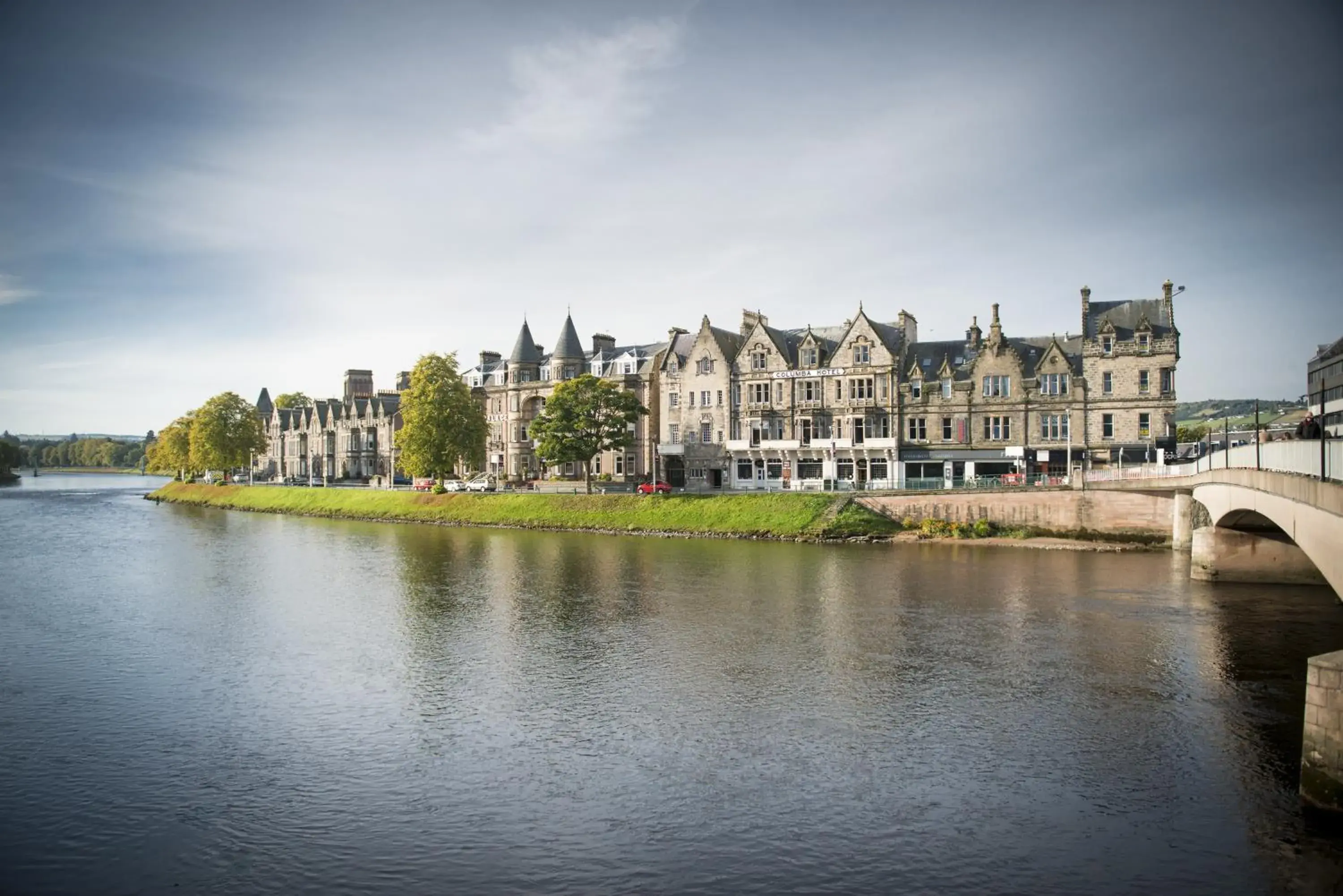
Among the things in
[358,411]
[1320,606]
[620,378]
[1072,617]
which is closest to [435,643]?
[1072,617]

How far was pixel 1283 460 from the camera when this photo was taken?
26672mm

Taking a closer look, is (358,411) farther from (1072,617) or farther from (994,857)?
(994,857)

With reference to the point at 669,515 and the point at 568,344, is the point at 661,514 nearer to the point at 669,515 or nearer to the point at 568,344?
the point at 669,515

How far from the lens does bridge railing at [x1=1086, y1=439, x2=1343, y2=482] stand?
846 inches

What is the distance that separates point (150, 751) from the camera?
21453 mm

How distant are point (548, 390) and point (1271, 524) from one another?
7212 cm

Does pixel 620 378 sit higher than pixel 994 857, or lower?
higher

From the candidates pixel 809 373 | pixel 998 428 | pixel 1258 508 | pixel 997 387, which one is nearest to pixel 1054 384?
pixel 997 387

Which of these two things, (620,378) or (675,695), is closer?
(675,695)

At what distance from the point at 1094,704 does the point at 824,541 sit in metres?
38.8

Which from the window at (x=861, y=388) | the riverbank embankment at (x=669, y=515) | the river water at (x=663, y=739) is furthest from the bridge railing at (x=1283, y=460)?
the window at (x=861, y=388)

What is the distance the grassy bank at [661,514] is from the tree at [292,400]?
79429 millimetres

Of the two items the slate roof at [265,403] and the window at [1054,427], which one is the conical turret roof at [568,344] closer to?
the window at [1054,427]

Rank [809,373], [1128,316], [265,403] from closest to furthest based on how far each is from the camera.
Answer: [1128,316], [809,373], [265,403]
